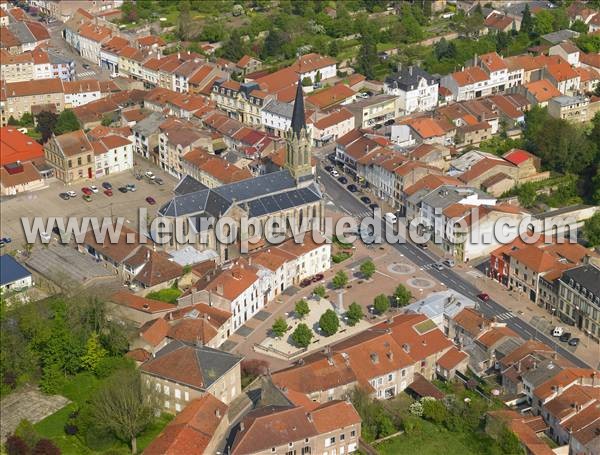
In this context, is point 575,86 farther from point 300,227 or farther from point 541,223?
point 300,227

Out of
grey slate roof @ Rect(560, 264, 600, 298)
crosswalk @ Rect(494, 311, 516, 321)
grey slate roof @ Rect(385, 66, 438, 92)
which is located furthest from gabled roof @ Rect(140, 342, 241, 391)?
grey slate roof @ Rect(385, 66, 438, 92)

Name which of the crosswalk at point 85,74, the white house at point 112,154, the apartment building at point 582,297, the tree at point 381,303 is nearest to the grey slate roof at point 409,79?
the white house at point 112,154

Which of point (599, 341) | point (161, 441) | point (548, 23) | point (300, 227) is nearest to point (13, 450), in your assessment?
point (161, 441)

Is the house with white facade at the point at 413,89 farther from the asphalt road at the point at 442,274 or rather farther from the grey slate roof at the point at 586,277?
the grey slate roof at the point at 586,277

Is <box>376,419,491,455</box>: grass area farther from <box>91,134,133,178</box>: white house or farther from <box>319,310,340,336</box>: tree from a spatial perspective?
<box>91,134,133,178</box>: white house

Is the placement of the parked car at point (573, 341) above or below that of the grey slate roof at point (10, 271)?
below
